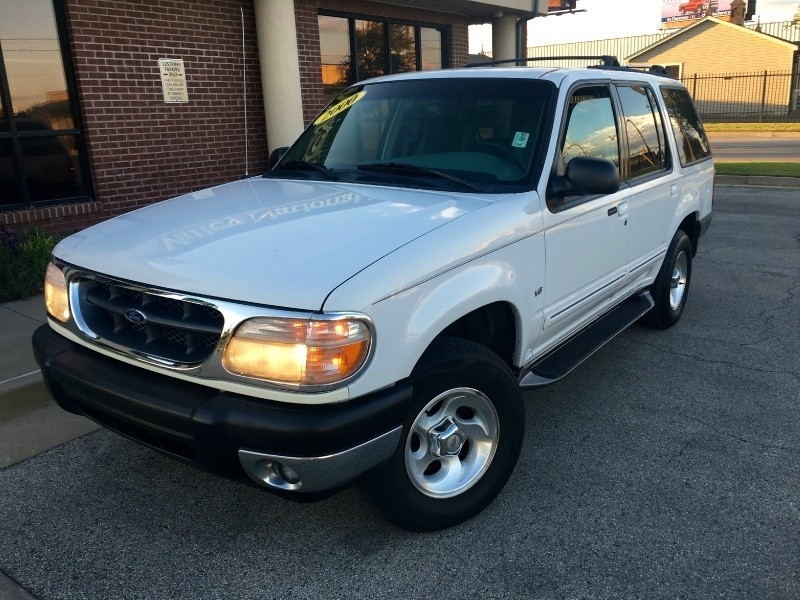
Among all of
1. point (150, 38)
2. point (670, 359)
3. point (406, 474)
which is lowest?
point (670, 359)

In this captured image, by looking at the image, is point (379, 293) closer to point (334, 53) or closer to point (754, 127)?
point (334, 53)

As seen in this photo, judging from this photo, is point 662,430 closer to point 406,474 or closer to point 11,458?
point 406,474

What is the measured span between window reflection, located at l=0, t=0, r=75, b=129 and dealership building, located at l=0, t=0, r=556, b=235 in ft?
0.03

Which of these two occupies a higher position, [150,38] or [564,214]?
[150,38]

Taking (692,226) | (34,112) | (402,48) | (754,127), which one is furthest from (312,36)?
(754,127)

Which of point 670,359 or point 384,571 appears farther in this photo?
point 670,359

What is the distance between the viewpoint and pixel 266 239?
9.36 ft

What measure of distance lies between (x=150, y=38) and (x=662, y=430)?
22.7 ft

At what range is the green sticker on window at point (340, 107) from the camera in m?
4.49

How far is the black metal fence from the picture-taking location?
36.8 m

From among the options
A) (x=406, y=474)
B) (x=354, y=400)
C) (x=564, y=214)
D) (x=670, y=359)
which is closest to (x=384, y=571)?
(x=406, y=474)

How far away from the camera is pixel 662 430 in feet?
13.2

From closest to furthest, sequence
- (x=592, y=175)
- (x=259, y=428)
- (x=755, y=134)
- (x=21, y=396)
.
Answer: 1. (x=259, y=428)
2. (x=592, y=175)
3. (x=21, y=396)
4. (x=755, y=134)

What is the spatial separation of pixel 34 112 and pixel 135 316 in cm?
568
